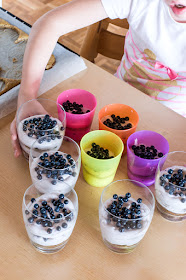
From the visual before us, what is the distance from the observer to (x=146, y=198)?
0.75 m

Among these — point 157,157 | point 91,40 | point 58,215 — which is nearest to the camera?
point 58,215

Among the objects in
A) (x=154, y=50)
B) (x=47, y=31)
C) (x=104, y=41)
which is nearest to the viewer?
(x=47, y=31)

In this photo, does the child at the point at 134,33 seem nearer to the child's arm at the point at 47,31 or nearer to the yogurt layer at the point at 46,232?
the child's arm at the point at 47,31

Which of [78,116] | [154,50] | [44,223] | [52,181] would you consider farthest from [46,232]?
[154,50]

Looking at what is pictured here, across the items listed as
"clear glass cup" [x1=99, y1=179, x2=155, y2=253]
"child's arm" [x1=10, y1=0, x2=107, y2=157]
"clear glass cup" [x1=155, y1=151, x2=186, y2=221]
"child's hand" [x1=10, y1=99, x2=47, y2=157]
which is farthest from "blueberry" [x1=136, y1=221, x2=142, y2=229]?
"child's arm" [x1=10, y1=0, x2=107, y2=157]

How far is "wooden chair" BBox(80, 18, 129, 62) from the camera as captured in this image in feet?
4.50

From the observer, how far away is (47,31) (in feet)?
3.36

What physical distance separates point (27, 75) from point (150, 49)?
1.43ft

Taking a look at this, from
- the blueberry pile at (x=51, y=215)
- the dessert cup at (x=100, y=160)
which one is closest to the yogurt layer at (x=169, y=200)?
the dessert cup at (x=100, y=160)

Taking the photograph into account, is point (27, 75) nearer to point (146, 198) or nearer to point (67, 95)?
point (67, 95)

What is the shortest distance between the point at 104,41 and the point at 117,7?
0.43 metres

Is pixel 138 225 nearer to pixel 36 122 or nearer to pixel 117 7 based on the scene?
pixel 36 122

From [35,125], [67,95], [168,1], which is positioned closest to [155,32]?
[168,1]

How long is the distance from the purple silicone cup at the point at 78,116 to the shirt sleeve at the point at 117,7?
28 centimetres
